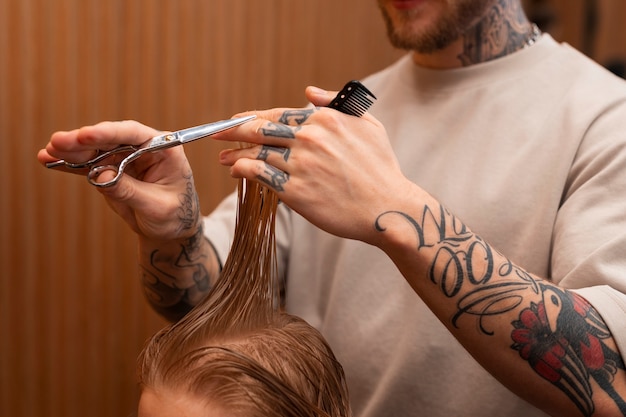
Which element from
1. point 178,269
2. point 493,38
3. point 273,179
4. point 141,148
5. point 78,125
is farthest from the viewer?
point 78,125

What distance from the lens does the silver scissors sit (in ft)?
3.14

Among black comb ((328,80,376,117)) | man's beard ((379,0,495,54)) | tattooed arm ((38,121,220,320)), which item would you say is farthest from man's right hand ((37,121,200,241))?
man's beard ((379,0,495,54))

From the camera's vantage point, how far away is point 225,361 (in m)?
0.95

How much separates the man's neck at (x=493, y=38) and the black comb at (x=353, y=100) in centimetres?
58

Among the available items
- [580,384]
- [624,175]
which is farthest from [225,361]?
[624,175]

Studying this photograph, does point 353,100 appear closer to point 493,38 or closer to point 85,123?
point 493,38

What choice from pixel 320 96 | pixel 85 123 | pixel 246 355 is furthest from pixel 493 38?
pixel 85 123

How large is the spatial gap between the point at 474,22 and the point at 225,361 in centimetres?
83

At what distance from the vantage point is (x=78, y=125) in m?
1.87

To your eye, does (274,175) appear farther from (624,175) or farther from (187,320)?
(624,175)

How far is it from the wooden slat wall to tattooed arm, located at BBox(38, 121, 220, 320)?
1.84ft

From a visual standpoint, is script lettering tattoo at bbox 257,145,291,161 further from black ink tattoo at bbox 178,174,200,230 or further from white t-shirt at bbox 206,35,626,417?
white t-shirt at bbox 206,35,626,417

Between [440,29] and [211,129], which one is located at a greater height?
[440,29]

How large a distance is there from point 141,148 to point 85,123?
37.2 inches
